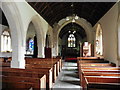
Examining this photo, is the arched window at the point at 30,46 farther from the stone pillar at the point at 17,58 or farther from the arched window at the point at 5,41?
the stone pillar at the point at 17,58

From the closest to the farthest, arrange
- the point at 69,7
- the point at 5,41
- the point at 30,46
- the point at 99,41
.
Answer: the point at 69,7
the point at 99,41
the point at 5,41
the point at 30,46

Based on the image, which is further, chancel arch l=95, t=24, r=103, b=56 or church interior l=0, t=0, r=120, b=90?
chancel arch l=95, t=24, r=103, b=56

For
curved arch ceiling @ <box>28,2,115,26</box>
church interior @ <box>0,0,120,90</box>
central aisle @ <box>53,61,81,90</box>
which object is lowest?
central aisle @ <box>53,61,81,90</box>

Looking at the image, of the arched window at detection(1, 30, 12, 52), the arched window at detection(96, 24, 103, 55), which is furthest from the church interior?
the arched window at detection(96, 24, 103, 55)

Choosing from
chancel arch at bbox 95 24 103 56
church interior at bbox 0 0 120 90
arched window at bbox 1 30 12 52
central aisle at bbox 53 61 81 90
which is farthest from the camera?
arched window at bbox 1 30 12 52

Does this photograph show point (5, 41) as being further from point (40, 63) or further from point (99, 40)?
point (99, 40)

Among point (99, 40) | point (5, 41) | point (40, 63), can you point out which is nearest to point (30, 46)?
point (5, 41)

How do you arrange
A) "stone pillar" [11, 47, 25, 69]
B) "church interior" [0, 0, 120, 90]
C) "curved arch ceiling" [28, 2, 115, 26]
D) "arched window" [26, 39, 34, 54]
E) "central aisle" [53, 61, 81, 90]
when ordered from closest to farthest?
"church interior" [0, 0, 120, 90] → "central aisle" [53, 61, 81, 90] → "stone pillar" [11, 47, 25, 69] → "curved arch ceiling" [28, 2, 115, 26] → "arched window" [26, 39, 34, 54]

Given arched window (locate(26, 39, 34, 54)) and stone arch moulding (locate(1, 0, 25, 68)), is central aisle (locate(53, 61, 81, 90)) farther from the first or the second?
arched window (locate(26, 39, 34, 54))

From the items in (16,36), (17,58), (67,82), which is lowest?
(67,82)

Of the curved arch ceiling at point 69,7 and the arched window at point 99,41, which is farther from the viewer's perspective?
the arched window at point 99,41

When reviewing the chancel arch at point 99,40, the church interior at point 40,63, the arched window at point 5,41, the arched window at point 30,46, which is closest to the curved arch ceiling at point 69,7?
the church interior at point 40,63

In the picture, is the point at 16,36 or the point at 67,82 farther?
the point at 67,82

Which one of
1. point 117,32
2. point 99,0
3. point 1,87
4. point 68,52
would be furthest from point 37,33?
point 68,52
